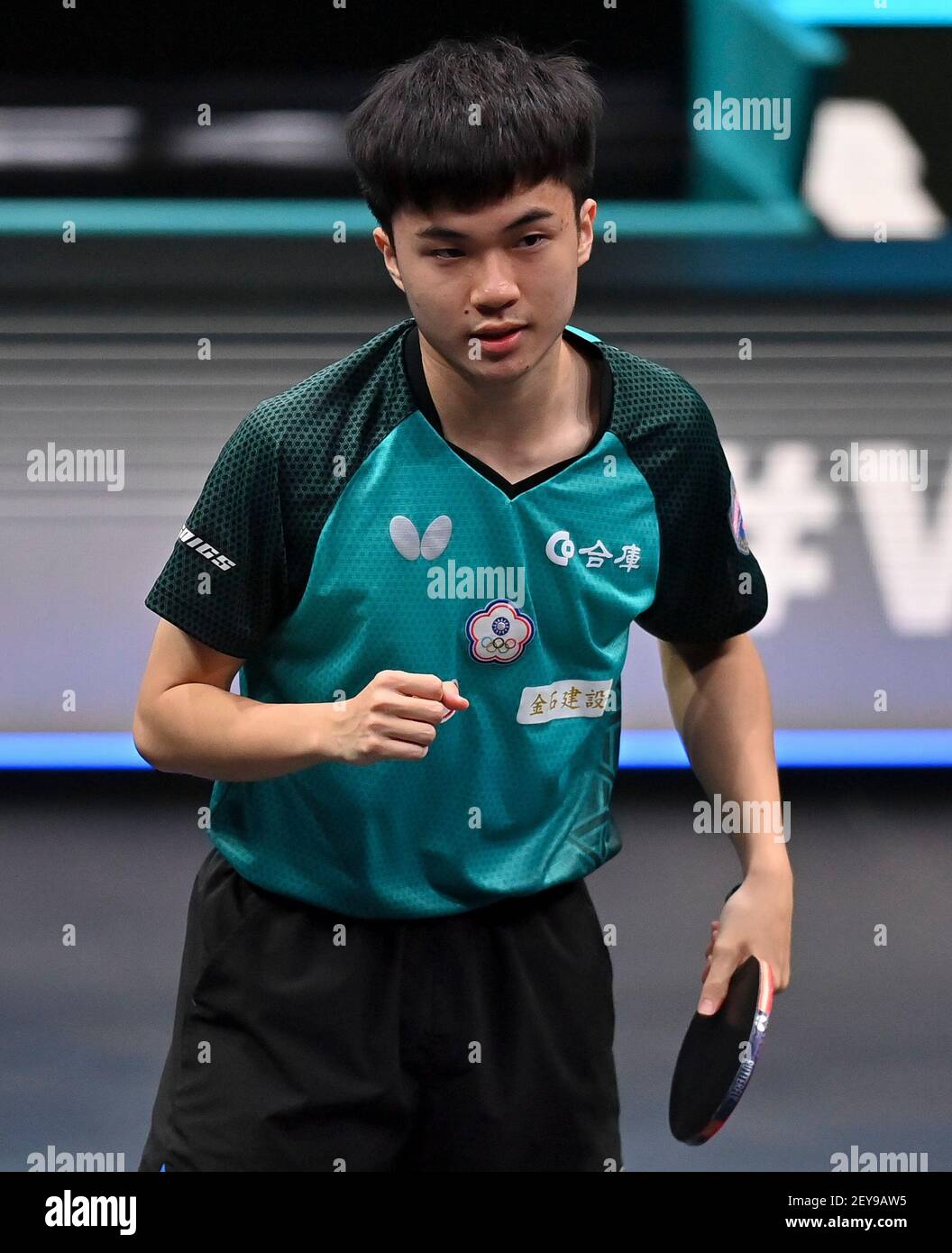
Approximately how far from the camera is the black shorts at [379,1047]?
166 centimetres

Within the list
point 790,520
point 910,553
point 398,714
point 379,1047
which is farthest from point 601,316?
point 398,714

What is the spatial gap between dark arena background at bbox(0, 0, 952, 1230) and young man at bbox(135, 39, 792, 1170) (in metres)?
2.92

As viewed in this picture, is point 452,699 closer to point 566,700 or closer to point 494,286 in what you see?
point 566,700

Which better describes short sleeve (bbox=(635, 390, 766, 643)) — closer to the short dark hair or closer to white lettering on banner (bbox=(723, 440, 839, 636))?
the short dark hair

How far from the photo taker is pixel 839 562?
5121 mm

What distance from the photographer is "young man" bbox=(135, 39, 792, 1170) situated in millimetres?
1591

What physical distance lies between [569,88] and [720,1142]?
7.39 ft

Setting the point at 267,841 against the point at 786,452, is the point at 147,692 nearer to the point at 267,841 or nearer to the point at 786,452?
the point at 267,841

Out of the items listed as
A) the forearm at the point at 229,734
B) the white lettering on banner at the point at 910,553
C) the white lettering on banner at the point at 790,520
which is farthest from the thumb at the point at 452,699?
the white lettering on banner at the point at 910,553

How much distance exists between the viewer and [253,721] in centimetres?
156

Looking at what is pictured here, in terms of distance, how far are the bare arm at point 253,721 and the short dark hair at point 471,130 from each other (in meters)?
0.46

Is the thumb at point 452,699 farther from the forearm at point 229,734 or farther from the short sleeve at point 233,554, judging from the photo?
the short sleeve at point 233,554

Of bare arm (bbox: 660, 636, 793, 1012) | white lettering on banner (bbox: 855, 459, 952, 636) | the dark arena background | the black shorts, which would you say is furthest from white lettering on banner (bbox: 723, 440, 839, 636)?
the black shorts

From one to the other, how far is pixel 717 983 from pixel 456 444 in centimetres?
63
